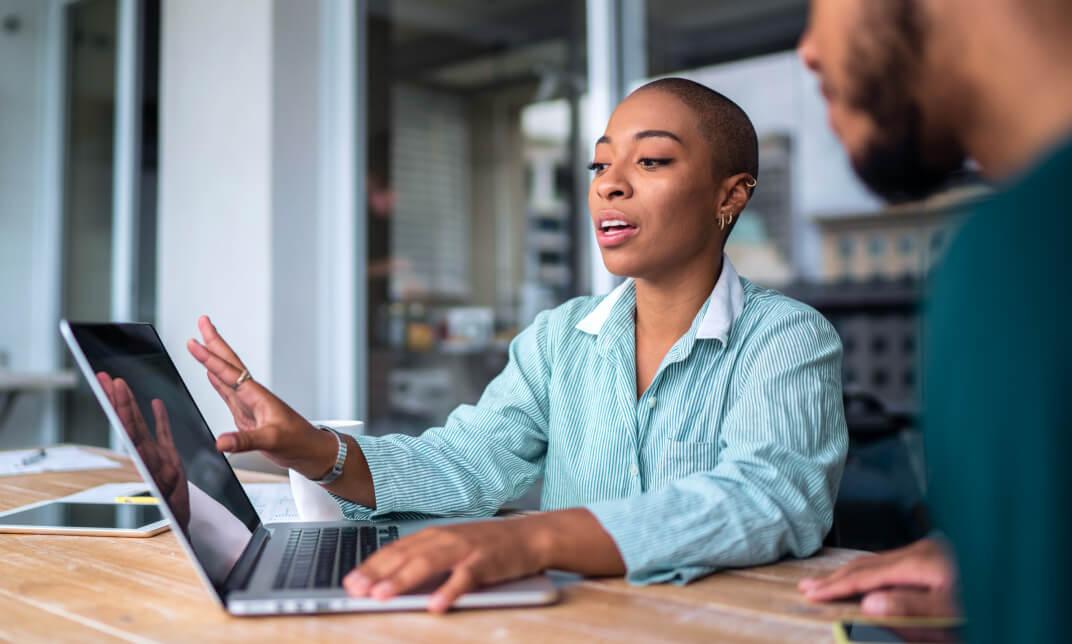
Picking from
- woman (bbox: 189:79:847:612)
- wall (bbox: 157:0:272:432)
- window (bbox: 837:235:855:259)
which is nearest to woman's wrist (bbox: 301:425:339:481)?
Answer: woman (bbox: 189:79:847:612)

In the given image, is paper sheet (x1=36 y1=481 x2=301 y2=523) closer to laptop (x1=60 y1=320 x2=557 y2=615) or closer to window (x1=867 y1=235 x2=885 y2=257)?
laptop (x1=60 y1=320 x2=557 y2=615)

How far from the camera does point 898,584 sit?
78 centimetres

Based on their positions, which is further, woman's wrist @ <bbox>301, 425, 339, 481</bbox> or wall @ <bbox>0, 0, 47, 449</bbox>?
wall @ <bbox>0, 0, 47, 449</bbox>

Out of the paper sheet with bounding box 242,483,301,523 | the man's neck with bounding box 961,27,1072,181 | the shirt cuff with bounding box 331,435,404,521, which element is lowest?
the paper sheet with bounding box 242,483,301,523

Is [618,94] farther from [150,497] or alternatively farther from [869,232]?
[869,232]

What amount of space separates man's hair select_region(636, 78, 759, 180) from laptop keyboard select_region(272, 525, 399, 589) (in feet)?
2.01

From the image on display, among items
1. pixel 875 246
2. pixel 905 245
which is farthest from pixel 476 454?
pixel 905 245

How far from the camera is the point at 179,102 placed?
10.6ft

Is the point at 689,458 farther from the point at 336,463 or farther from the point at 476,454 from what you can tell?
the point at 336,463

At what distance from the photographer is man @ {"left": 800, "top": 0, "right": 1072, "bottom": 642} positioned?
1.32ft

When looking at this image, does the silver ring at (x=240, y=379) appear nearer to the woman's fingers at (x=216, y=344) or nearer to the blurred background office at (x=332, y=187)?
the woman's fingers at (x=216, y=344)

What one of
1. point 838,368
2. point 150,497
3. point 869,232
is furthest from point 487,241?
point 869,232

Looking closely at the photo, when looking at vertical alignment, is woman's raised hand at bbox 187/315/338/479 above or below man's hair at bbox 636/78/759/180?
below

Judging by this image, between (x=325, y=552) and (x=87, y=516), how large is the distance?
0.49m
